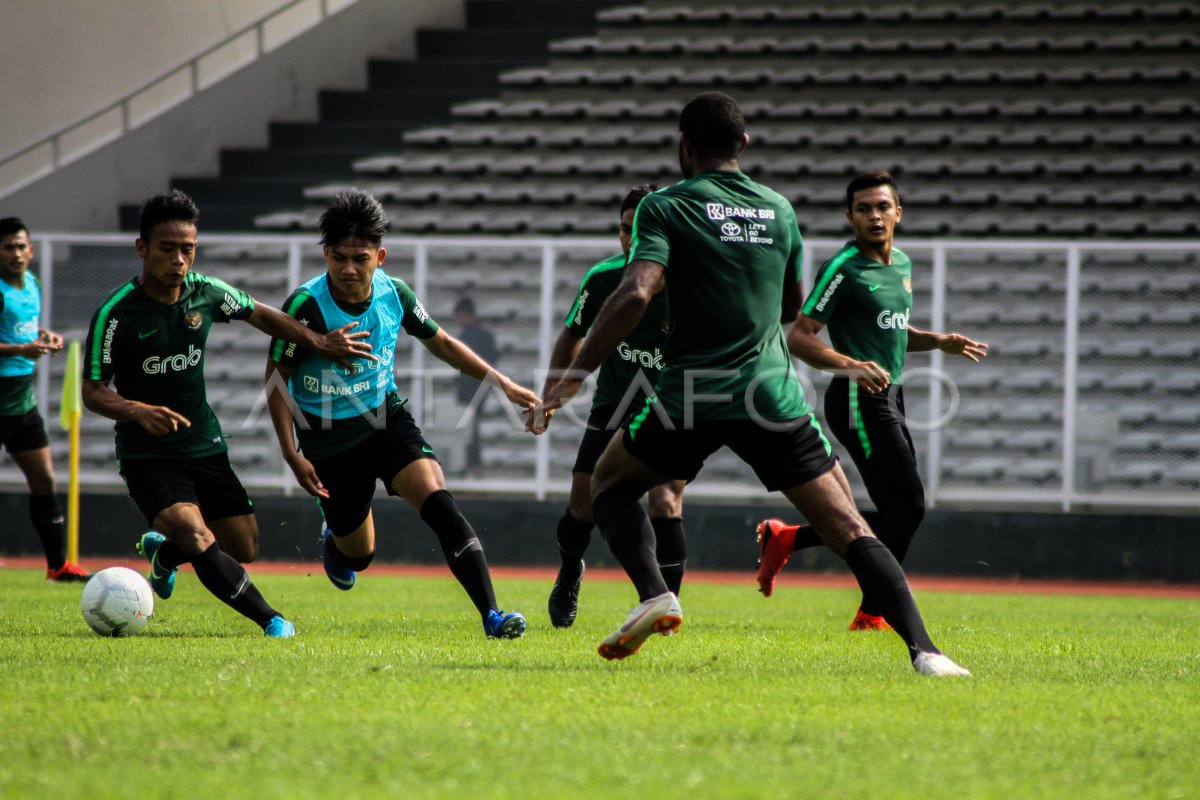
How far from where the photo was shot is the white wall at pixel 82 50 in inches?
699

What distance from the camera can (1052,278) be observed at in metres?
13.6

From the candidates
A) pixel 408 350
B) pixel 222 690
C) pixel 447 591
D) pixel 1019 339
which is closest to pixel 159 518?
pixel 222 690

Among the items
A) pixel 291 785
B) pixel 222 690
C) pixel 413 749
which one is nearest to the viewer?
pixel 291 785

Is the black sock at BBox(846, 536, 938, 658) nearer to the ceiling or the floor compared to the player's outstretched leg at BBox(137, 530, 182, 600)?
nearer to the ceiling

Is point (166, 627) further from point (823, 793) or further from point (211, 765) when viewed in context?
point (823, 793)

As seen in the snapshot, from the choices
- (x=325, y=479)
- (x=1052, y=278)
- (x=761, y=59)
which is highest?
(x=761, y=59)

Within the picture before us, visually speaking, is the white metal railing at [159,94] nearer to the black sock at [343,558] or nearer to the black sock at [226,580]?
the black sock at [343,558]

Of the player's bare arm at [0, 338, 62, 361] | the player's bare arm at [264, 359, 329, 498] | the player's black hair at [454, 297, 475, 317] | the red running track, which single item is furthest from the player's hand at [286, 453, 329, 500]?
the player's black hair at [454, 297, 475, 317]

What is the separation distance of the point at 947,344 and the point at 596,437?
6.50 ft

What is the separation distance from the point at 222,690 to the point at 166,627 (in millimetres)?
2608

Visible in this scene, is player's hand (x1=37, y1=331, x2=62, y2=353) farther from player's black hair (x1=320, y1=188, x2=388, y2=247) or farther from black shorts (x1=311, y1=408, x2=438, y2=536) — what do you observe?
player's black hair (x1=320, y1=188, x2=388, y2=247)

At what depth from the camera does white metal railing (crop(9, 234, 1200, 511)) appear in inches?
527

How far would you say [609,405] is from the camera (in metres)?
8.04

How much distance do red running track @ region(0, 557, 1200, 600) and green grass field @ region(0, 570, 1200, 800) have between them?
15.6 feet
